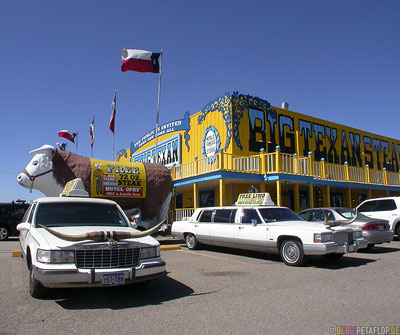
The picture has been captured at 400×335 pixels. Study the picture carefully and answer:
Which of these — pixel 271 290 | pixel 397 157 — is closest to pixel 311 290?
pixel 271 290

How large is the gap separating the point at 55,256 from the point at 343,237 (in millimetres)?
6560

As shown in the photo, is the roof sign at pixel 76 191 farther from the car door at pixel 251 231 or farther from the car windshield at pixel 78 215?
the car door at pixel 251 231

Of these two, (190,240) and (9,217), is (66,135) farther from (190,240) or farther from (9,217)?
(190,240)

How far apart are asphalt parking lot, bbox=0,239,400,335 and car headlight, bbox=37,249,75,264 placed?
67 cm

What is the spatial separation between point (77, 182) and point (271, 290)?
5750 mm

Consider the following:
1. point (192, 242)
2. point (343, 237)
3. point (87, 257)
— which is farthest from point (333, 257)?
point (87, 257)

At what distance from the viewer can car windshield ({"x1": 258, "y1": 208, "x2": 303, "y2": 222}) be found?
9.33m

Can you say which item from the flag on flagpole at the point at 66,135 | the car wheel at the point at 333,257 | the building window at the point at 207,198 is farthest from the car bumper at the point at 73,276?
the flag on flagpole at the point at 66,135

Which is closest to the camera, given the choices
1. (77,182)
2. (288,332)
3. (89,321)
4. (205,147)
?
(288,332)

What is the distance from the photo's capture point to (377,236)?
10539 mm

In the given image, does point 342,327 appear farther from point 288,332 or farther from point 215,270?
point 215,270

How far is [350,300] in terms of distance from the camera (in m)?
5.20

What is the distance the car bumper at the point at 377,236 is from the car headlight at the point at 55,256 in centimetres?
889

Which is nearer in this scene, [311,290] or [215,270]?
[311,290]
